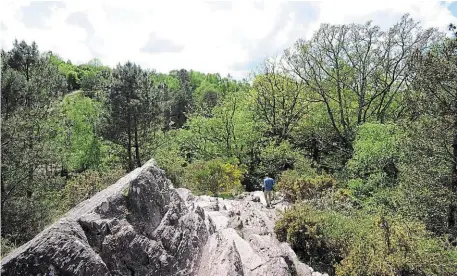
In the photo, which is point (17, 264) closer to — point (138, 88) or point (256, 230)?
point (256, 230)

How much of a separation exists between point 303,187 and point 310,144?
1427cm

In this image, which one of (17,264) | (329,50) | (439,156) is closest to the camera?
(17,264)

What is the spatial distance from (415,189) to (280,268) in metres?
8.63

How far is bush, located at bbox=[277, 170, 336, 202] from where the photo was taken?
18375 mm

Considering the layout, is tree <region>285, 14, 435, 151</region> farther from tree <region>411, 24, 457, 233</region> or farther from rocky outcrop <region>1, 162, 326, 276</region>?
rocky outcrop <region>1, 162, 326, 276</region>

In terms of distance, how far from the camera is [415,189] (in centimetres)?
1467

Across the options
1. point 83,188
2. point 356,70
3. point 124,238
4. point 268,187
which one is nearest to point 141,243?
point 124,238

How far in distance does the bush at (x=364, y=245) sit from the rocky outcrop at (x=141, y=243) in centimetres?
172

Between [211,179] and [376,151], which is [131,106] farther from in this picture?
[376,151]

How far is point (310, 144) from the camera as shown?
106 ft

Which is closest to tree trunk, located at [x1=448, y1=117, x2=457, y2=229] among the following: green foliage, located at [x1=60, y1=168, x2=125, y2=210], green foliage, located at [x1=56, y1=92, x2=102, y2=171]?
green foliage, located at [x1=60, y1=168, x2=125, y2=210]

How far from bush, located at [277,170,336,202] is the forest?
0.09 m

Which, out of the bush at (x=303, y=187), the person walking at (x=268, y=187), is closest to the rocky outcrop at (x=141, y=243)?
the person walking at (x=268, y=187)

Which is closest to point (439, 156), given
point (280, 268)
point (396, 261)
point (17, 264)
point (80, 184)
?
point (396, 261)
